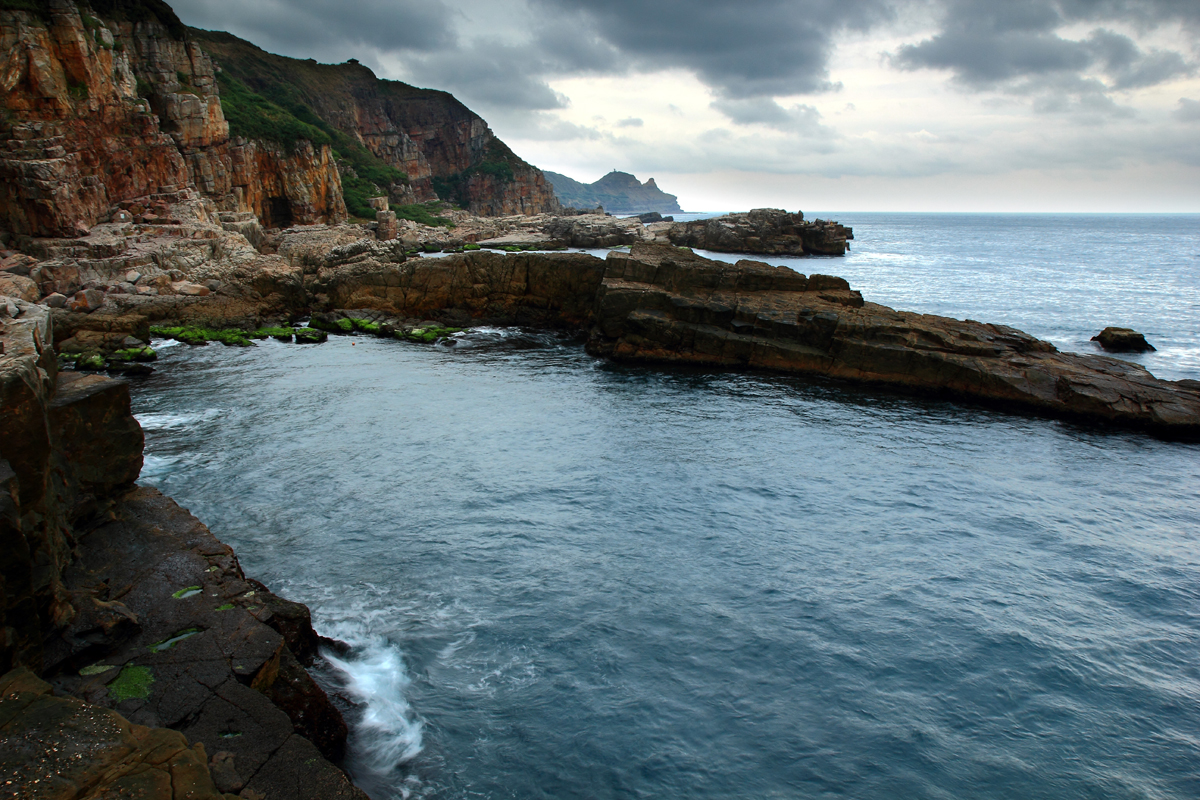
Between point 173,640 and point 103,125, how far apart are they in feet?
207

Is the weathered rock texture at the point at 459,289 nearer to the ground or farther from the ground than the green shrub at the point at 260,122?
nearer to the ground

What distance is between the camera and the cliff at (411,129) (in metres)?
152

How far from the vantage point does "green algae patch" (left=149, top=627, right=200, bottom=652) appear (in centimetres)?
1102

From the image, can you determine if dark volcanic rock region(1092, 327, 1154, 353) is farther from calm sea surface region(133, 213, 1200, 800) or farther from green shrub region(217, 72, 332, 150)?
green shrub region(217, 72, 332, 150)

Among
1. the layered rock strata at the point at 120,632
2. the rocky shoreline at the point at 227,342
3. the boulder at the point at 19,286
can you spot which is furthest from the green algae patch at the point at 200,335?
the layered rock strata at the point at 120,632

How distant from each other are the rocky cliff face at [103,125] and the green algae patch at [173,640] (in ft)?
171

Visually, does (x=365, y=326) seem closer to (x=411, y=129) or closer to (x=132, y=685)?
(x=132, y=685)

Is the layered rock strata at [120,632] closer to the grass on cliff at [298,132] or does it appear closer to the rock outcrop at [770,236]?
the grass on cliff at [298,132]

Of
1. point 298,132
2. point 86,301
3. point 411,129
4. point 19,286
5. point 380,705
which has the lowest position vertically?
point 380,705

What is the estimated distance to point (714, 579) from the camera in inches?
738

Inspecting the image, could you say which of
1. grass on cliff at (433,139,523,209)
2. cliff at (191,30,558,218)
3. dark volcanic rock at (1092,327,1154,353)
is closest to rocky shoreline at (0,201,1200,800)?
dark volcanic rock at (1092,327,1154,353)

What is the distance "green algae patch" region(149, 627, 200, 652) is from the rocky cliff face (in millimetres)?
52019

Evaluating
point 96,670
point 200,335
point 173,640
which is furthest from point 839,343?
point 200,335

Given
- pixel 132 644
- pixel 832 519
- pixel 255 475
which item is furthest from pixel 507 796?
pixel 255 475
